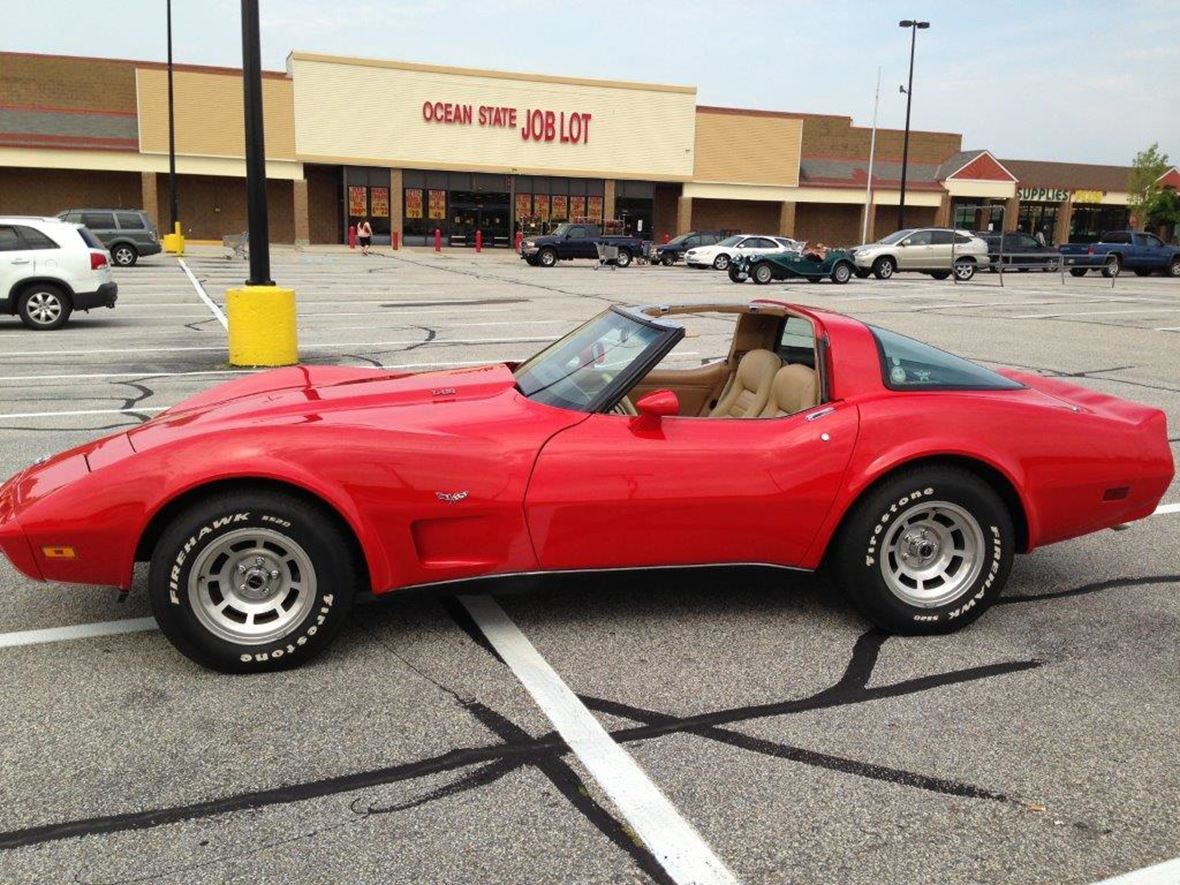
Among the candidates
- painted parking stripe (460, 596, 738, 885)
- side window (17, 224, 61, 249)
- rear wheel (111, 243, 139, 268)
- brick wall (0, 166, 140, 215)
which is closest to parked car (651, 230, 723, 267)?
rear wheel (111, 243, 139, 268)

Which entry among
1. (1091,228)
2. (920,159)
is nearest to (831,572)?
(920,159)

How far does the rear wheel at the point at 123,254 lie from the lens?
28922 mm

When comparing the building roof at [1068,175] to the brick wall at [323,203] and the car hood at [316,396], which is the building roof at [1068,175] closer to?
the brick wall at [323,203]

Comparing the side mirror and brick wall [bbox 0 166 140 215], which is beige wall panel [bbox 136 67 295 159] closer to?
brick wall [bbox 0 166 140 215]

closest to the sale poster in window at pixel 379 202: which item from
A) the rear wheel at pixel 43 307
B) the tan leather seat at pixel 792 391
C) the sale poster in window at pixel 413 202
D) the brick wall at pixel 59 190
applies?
the sale poster in window at pixel 413 202

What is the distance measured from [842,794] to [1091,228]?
70.6 metres

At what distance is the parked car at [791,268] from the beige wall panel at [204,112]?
25.6 meters

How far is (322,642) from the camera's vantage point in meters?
3.66

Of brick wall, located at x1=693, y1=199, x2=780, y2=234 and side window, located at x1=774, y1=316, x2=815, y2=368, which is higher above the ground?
brick wall, located at x1=693, y1=199, x2=780, y2=234

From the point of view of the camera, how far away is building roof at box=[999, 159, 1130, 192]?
60.7 metres

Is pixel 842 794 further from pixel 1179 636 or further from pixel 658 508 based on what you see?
pixel 1179 636

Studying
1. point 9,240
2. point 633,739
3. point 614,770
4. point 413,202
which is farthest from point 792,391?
point 413,202

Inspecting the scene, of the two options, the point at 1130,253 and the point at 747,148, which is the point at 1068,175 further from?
the point at 1130,253

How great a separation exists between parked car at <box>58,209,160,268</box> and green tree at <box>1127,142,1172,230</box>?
5389cm
